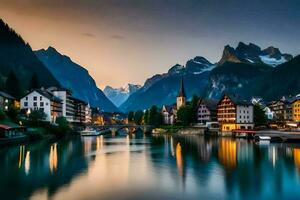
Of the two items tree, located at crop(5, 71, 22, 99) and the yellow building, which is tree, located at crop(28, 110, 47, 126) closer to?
tree, located at crop(5, 71, 22, 99)

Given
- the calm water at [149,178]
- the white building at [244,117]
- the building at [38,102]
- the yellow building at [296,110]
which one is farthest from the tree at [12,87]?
the yellow building at [296,110]

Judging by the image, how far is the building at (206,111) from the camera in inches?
6752

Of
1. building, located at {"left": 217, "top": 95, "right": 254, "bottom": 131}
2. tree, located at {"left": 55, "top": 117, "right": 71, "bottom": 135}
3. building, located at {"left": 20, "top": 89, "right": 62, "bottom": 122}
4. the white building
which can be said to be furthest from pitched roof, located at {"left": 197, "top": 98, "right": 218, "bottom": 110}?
tree, located at {"left": 55, "top": 117, "right": 71, "bottom": 135}

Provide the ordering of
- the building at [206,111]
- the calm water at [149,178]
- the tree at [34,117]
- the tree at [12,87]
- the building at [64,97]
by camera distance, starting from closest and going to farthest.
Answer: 1. the calm water at [149,178]
2. the tree at [34,117]
3. the tree at [12,87]
4. the building at [64,97]
5. the building at [206,111]

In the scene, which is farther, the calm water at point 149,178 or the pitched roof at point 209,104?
the pitched roof at point 209,104

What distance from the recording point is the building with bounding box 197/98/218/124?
6752 inches

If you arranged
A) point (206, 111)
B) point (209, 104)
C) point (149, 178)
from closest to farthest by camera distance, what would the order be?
1. point (149, 178)
2. point (206, 111)
3. point (209, 104)

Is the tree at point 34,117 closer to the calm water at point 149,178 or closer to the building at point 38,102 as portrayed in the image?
the building at point 38,102

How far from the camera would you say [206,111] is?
6821 inches

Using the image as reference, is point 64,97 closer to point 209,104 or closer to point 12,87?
point 12,87

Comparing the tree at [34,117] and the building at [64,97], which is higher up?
the building at [64,97]

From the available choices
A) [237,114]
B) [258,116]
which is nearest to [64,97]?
[237,114]

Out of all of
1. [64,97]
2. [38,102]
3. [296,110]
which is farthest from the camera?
[296,110]

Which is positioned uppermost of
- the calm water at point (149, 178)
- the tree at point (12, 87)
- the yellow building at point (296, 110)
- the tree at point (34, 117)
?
the tree at point (12, 87)
